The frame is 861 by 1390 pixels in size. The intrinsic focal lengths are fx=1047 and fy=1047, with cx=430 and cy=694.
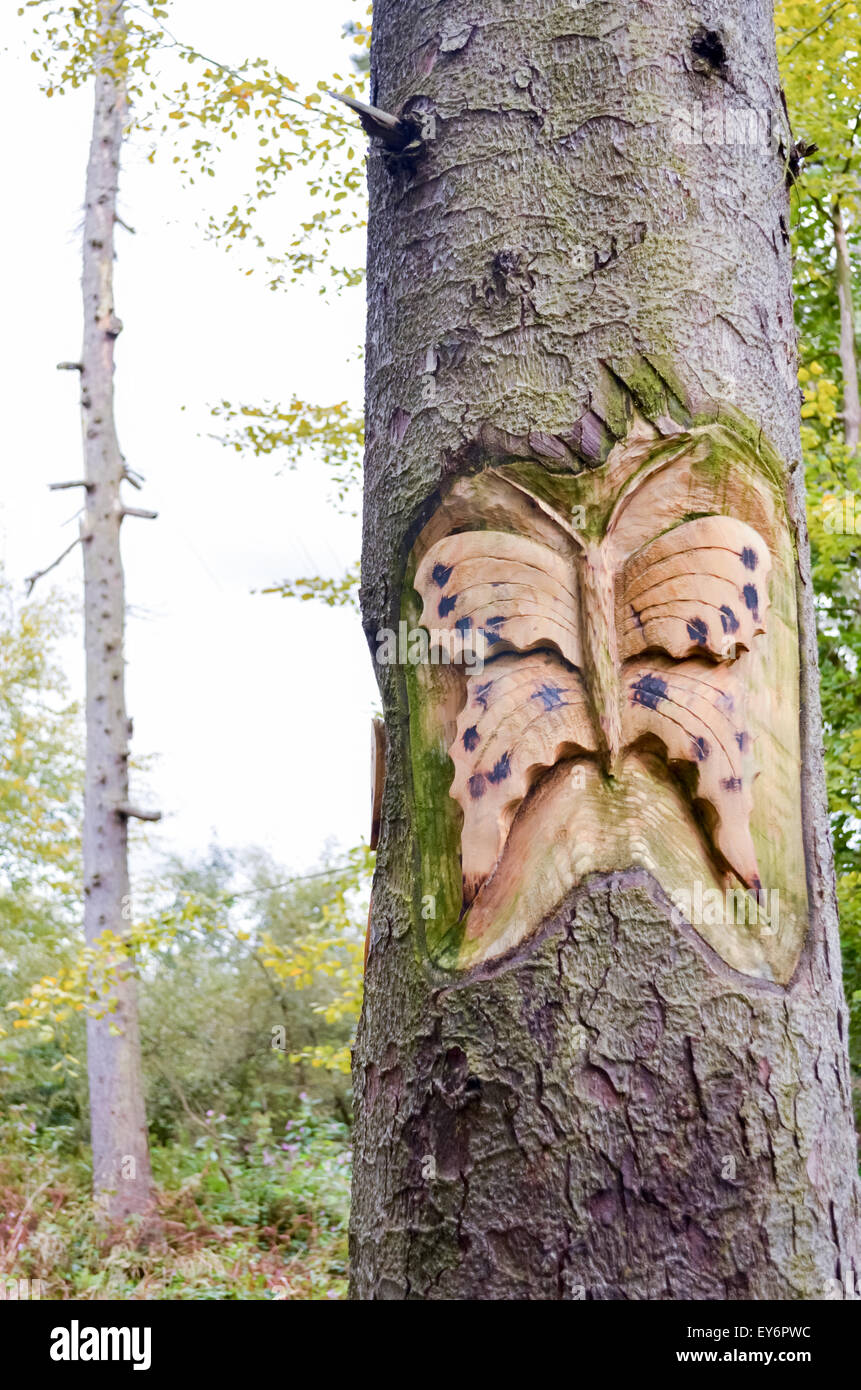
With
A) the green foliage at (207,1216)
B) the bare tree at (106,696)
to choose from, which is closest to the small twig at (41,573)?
the bare tree at (106,696)

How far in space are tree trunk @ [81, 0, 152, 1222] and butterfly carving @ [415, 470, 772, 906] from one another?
6245mm

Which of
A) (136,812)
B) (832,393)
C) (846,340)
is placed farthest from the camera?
(136,812)

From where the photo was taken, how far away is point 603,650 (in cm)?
113

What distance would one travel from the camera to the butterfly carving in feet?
3.67

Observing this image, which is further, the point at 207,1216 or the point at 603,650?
the point at 207,1216

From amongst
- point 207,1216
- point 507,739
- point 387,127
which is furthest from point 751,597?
point 207,1216

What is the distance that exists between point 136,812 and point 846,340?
17.7 feet

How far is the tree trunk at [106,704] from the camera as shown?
7.10 metres

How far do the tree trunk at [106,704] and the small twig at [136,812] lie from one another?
18 millimetres

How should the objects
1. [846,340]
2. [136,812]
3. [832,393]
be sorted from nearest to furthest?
[832,393]
[846,340]
[136,812]

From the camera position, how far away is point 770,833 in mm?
1152

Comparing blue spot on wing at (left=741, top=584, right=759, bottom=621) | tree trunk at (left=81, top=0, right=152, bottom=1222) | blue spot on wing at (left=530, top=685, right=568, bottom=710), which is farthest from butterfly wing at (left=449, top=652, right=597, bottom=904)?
tree trunk at (left=81, top=0, right=152, bottom=1222)

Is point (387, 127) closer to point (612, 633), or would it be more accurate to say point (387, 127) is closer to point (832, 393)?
point (612, 633)

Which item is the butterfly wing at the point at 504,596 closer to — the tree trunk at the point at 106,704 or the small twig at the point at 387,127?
the small twig at the point at 387,127
